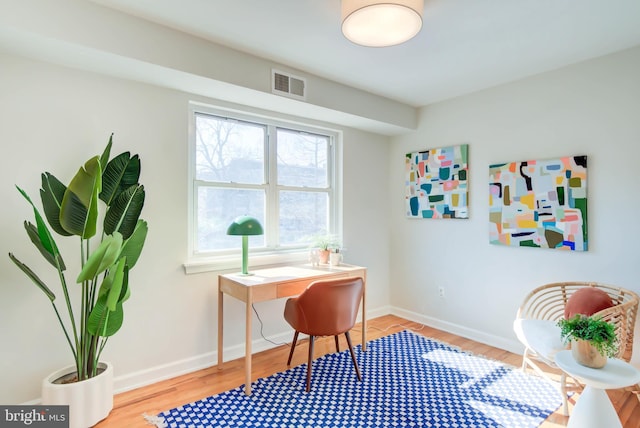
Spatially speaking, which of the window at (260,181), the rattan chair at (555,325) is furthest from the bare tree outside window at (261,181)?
the rattan chair at (555,325)

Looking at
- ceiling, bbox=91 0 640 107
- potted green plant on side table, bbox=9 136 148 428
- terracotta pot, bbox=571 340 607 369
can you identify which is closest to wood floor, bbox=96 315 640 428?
potted green plant on side table, bbox=9 136 148 428

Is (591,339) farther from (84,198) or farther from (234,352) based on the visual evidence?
(84,198)

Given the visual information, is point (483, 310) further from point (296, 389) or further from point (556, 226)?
point (296, 389)

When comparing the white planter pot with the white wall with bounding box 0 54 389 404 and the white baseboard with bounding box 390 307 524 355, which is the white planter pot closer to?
the white wall with bounding box 0 54 389 404

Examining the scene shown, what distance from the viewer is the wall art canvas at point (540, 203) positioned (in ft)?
8.98

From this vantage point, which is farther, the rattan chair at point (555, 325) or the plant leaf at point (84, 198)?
the rattan chair at point (555, 325)

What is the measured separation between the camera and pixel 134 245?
85.0 inches

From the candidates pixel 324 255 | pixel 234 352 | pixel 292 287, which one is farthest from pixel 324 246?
pixel 234 352

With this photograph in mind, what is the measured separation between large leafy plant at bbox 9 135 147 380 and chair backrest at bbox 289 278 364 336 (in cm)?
113

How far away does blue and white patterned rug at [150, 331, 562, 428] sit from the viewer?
2.09 meters

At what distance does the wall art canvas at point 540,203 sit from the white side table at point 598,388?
1245 mm

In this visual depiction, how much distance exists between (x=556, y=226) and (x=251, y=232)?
2518mm

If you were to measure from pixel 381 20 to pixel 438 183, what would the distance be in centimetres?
219

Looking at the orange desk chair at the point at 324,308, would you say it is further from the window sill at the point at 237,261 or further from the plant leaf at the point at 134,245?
the plant leaf at the point at 134,245
